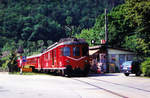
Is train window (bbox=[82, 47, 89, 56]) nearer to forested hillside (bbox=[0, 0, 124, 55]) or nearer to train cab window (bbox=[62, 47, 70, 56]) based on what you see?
train cab window (bbox=[62, 47, 70, 56])

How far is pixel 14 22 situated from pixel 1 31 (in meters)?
6.31

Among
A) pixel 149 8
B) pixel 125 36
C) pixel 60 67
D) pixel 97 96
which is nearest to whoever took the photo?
pixel 97 96

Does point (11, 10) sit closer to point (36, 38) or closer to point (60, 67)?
point (36, 38)

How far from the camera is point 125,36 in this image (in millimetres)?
60750

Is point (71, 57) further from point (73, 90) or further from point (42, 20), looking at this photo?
point (42, 20)

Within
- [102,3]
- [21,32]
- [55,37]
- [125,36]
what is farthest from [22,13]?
[125,36]

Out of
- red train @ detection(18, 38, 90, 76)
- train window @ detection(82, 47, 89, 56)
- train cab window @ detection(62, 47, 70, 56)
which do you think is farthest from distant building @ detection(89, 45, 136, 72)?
train cab window @ detection(62, 47, 70, 56)

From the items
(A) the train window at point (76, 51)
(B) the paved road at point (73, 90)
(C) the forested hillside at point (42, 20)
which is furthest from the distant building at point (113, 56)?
(C) the forested hillside at point (42, 20)

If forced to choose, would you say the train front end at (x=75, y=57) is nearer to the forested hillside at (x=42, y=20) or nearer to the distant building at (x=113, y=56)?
the distant building at (x=113, y=56)

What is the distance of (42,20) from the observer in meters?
126

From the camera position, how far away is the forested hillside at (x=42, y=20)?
400 feet

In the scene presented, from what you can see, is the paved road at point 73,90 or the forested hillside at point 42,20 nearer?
the paved road at point 73,90

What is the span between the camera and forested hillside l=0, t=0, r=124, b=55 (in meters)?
122

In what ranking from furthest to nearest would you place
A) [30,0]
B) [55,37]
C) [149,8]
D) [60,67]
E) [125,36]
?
1. [30,0]
2. [55,37]
3. [125,36]
4. [60,67]
5. [149,8]
